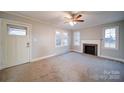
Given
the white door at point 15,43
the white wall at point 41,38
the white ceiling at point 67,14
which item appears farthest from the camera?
the white wall at point 41,38

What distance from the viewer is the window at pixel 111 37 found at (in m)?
4.31

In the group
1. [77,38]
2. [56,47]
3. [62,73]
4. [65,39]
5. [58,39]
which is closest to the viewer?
[62,73]

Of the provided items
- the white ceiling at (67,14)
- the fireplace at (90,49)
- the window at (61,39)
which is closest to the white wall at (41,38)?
the white ceiling at (67,14)

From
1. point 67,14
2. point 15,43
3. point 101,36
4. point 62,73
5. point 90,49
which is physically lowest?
point 62,73

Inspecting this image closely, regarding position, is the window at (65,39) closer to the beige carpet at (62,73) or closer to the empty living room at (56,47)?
the empty living room at (56,47)

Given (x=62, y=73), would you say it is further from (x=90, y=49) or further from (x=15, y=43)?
(x=90, y=49)

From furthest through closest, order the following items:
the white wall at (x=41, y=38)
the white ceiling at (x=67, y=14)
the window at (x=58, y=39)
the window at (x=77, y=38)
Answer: the window at (x=77, y=38), the window at (x=58, y=39), the white wall at (x=41, y=38), the white ceiling at (x=67, y=14)

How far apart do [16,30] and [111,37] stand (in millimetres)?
4418

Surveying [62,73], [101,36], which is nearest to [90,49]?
[101,36]

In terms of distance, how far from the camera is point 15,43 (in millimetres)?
3352

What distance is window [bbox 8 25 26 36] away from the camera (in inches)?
126

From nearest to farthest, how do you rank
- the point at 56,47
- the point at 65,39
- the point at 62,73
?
the point at 62,73 → the point at 56,47 → the point at 65,39
